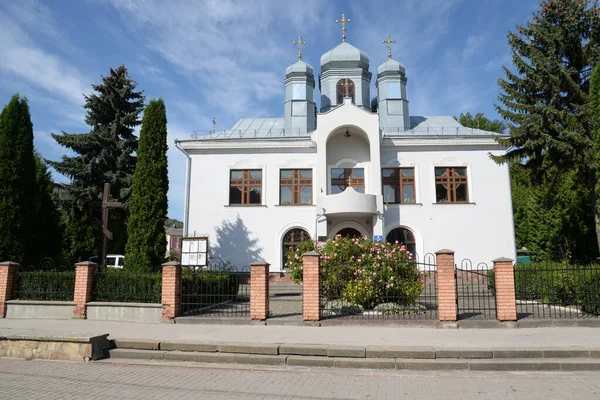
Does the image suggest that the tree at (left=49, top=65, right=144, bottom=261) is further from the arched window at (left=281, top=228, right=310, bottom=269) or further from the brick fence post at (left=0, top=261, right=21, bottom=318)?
the brick fence post at (left=0, top=261, right=21, bottom=318)

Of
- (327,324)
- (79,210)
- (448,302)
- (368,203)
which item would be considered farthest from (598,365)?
(79,210)

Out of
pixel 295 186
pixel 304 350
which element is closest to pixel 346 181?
pixel 295 186

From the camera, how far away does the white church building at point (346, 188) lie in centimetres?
2041

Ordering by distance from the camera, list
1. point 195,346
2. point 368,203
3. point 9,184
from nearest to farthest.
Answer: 1. point 195,346
2. point 9,184
3. point 368,203

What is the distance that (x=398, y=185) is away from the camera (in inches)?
835

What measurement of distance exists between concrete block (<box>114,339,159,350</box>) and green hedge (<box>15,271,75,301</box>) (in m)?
4.76

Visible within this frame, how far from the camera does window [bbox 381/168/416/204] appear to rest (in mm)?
21094

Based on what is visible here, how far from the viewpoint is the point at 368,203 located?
1936 cm

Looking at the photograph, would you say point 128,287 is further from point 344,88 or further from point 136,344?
point 344,88

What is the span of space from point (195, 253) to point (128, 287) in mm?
3318

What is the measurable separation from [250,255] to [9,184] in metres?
10.7

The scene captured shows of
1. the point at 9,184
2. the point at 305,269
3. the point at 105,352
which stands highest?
the point at 9,184

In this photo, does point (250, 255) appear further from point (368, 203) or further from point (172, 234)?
point (172, 234)

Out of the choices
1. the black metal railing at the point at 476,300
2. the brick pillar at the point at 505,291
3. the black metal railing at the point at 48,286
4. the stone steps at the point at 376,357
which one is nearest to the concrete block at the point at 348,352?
the stone steps at the point at 376,357
